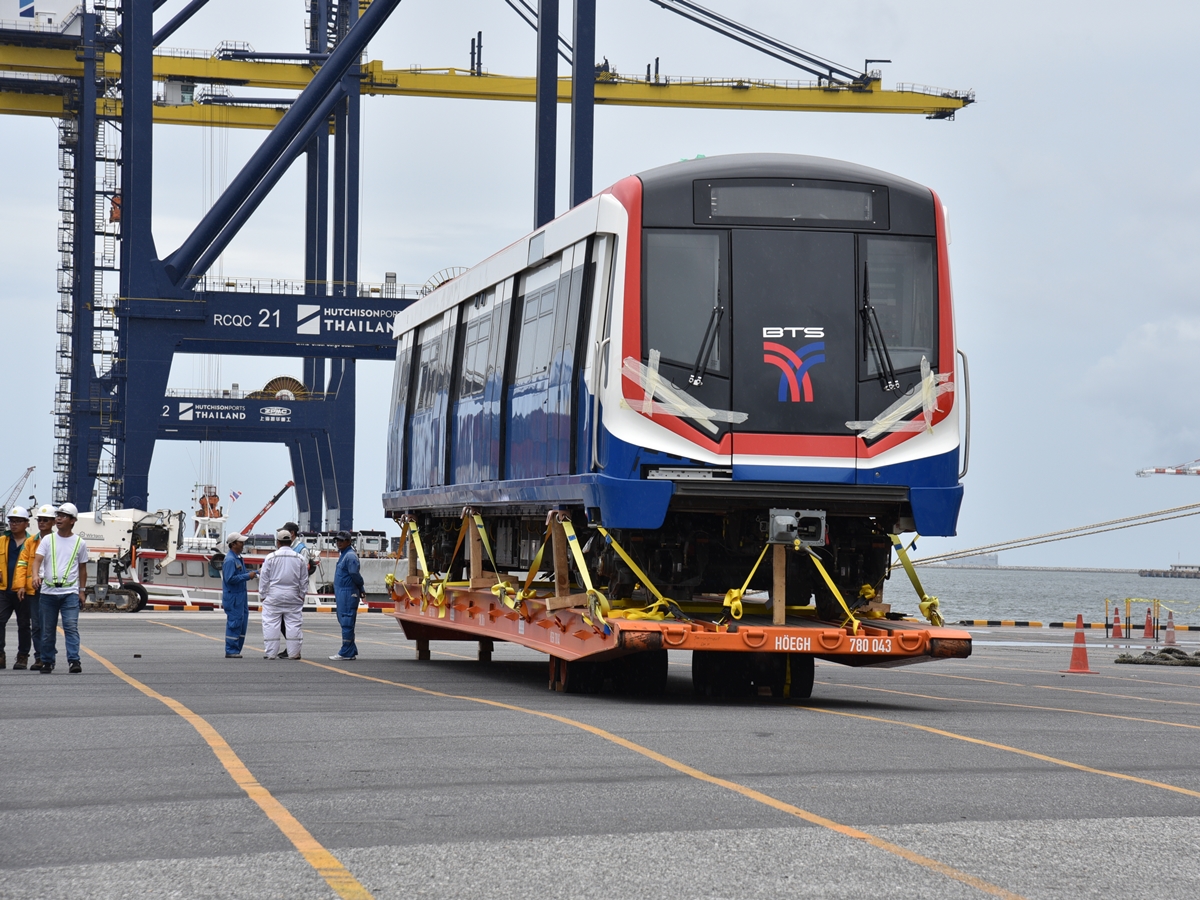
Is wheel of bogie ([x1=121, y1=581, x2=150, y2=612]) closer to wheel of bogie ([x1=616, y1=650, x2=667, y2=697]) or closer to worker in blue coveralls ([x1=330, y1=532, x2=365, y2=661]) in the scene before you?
worker in blue coveralls ([x1=330, y1=532, x2=365, y2=661])

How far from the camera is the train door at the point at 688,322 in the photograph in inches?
489

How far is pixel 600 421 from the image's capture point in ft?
41.0

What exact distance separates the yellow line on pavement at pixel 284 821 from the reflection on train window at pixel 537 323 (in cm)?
444

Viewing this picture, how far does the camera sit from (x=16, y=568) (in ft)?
53.2

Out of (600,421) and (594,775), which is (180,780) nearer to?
(594,775)

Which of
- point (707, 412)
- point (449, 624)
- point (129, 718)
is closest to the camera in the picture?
point (129, 718)

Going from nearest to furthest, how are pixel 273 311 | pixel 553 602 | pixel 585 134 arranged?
pixel 553 602, pixel 585 134, pixel 273 311

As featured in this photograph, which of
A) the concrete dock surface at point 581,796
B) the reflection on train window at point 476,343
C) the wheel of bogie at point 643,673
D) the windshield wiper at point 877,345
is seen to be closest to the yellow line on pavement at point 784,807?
the concrete dock surface at point 581,796

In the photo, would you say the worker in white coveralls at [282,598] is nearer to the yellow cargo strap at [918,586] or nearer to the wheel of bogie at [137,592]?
the yellow cargo strap at [918,586]

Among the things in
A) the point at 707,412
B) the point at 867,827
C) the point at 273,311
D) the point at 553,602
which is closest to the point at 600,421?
the point at 707,412

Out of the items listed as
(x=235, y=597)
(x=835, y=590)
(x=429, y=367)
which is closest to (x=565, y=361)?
(x=835, y=590)

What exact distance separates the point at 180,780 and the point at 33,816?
1110 millimetres

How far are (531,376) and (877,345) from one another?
11.1 ft

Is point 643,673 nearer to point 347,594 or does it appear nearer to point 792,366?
point 792,366
